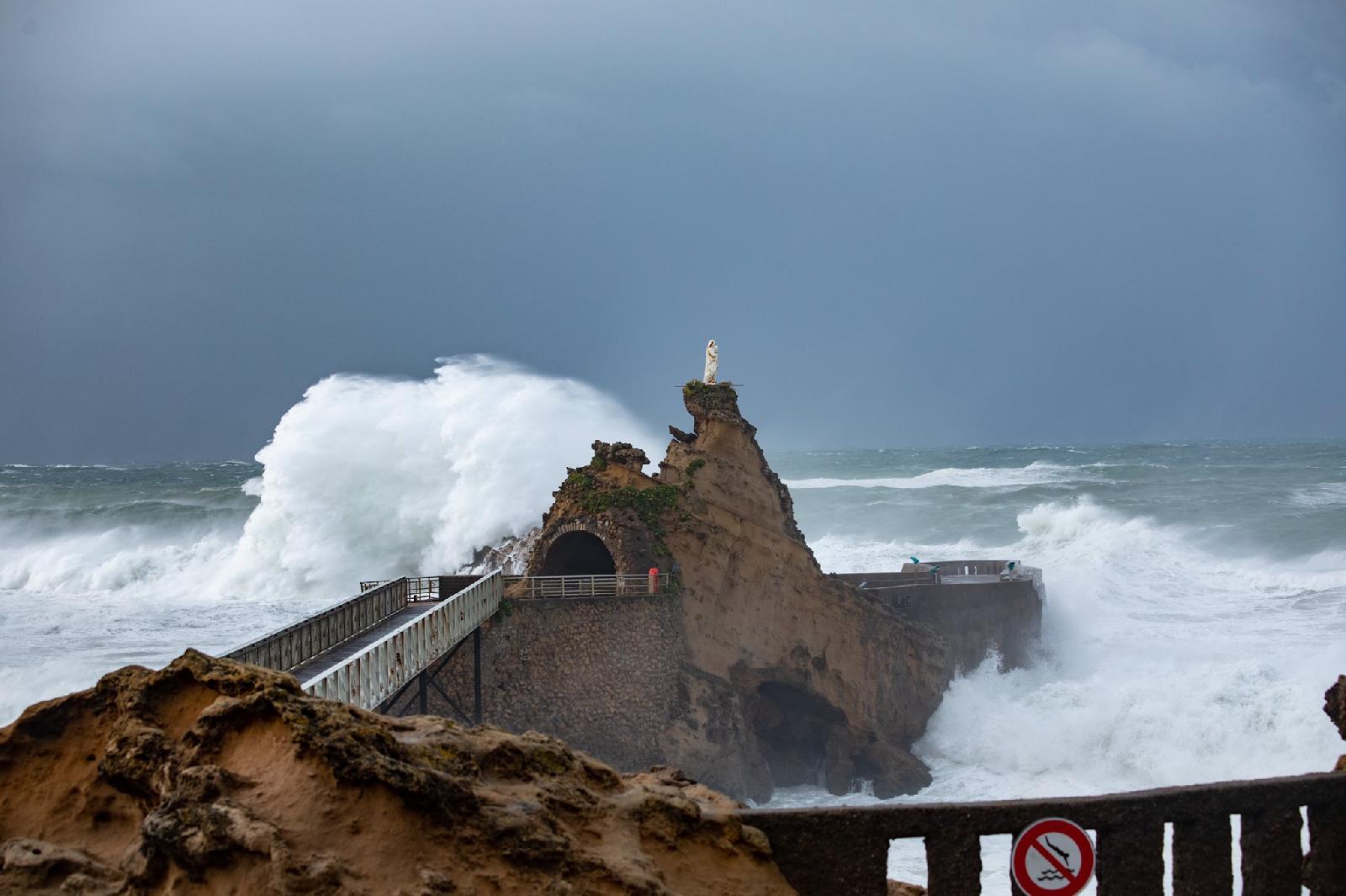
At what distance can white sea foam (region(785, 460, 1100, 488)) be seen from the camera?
67725 mm

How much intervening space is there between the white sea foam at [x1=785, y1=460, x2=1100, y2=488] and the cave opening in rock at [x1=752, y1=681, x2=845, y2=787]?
46825mm

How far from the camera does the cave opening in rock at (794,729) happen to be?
19.7 m

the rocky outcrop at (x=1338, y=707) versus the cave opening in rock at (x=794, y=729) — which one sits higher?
the rocky outcrop at (x=1338, y=707)

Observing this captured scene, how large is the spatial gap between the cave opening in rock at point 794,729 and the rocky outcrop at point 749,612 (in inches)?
0.9

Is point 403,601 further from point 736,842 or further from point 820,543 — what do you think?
point 820,543

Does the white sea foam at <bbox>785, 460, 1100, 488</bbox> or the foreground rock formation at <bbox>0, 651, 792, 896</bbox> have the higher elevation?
the white sea foam at <bbox>785, 460, 1100, 488</bbox>

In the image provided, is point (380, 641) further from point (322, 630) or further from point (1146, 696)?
point (1146, 696)

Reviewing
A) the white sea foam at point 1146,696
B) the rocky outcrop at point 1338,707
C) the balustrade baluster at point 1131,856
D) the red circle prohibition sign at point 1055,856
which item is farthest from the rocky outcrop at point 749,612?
the red circle prohibition sign at point 1055,856

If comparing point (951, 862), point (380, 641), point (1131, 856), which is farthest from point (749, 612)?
point (951, 862)

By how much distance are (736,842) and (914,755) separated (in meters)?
16.2

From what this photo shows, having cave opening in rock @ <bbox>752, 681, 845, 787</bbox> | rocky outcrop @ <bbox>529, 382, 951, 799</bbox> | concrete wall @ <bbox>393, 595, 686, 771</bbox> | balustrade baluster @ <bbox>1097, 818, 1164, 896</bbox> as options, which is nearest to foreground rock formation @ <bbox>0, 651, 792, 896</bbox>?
balustrade baluster @ <bbox>1097, 818, 1164, 896</bbox>

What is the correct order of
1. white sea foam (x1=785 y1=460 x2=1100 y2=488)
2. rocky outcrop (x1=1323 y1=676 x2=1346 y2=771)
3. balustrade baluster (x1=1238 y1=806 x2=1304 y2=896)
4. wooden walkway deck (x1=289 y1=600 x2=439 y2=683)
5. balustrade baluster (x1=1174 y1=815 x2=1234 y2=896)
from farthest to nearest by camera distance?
white sea foam (x1=785 y1=460 x2=1100 y2=488) → wooden walkway deck (x1=289 y1=600 x2=439 y2=683) → rocky outcrop (x1=1323 y1=676 x2=1346 y2=771) → balustrade baluster (x1=1238 y1=806 x2=1304 y2=896) → balustrade baluster (x1=1174 y1=815 x2=1234 y2=896)

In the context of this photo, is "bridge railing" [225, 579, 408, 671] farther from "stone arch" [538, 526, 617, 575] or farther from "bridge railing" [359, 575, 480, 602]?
"stone arch" [538, 526, 617, 575]

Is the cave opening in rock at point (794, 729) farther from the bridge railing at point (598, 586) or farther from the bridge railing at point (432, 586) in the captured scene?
the bridge railing at point (432, 586)
